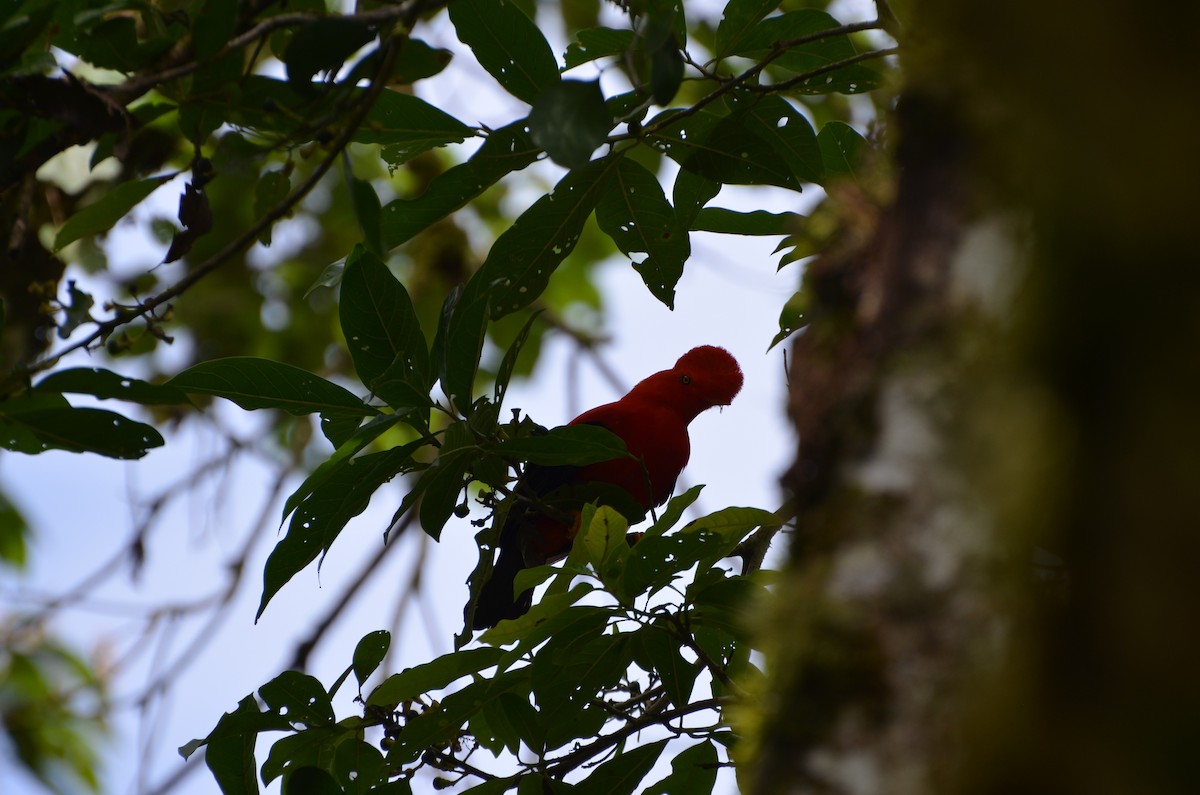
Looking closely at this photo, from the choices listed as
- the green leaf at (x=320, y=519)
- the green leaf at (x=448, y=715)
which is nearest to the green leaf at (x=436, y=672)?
the green leaf at (x=448, y=715)

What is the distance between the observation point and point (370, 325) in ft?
7.80

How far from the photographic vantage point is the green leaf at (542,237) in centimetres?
254

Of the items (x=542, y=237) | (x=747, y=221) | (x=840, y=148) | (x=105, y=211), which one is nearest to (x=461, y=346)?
(x=542, y=237)

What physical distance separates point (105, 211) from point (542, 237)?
1052 millimetres

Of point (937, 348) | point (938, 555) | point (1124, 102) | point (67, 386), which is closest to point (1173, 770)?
point (938, 555)

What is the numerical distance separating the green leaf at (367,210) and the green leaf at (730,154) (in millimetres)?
890

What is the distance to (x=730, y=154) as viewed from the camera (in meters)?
2.47

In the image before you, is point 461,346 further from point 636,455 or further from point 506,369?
point 636,455

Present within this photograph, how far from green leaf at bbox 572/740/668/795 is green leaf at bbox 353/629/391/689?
1.82 feet

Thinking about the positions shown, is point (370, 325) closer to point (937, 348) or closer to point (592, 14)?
point (937, 348)

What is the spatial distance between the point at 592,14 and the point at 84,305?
4.64m

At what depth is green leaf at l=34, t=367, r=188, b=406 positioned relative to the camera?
194 cm

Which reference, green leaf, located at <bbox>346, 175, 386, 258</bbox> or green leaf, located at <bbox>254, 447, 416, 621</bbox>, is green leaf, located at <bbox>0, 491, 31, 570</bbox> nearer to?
green leaf, located at <bbox>254, 447, 416, 621</bbox>

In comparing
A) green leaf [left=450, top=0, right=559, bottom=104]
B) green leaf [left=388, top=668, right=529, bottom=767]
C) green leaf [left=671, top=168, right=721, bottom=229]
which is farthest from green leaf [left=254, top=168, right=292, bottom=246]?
green leaf [left=388, top=668, right=529, bottom=767]
